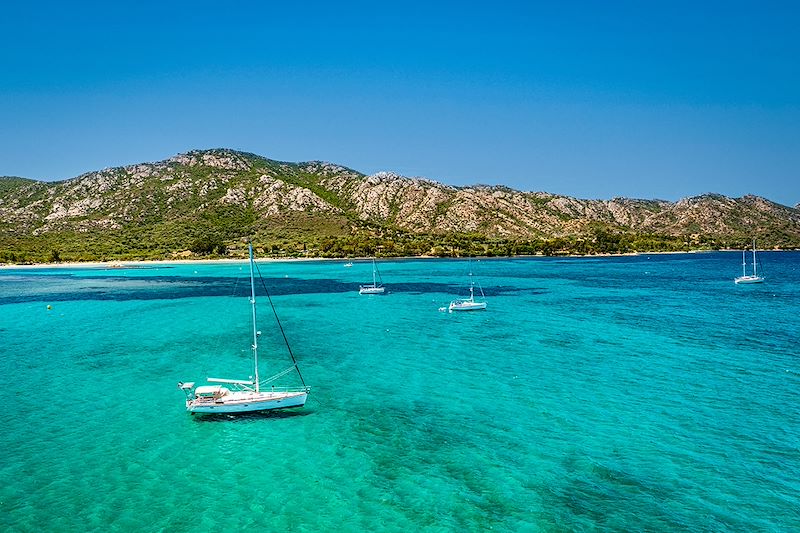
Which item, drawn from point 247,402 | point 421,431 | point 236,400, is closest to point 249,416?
point 247,402

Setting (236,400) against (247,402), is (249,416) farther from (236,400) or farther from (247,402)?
(236,400)

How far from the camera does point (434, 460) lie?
86.3ft

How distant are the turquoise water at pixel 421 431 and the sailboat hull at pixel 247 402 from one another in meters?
0.93

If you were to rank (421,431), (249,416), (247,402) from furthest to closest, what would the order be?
(249,416), (247,402), (421,431)

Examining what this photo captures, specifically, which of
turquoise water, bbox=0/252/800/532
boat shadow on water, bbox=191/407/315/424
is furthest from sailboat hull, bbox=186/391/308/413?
turquoise water, bbox=0/252/800/532

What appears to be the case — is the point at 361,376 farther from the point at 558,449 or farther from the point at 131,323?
the point at 131,323

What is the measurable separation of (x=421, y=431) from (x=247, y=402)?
11.1m

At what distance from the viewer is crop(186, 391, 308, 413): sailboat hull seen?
106 feet

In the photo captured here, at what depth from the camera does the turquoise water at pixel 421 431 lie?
21.9 metres

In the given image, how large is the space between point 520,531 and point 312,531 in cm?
818

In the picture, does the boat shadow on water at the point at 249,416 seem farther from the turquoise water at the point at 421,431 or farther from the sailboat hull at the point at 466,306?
the sailboat hull at the point at 466,306

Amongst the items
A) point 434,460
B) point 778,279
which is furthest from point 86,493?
point 778,279

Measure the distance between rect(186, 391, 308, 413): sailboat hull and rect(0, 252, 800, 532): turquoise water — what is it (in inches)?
36.6

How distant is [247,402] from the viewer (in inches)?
1275
